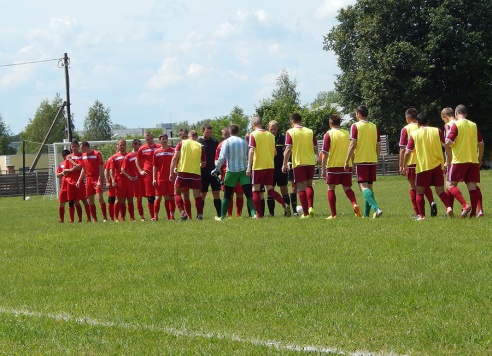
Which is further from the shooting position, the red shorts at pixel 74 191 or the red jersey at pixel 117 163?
the red shorts at pixel 74 191

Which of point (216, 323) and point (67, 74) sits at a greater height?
point (67, 74)

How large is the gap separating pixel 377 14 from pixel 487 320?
5853 cm

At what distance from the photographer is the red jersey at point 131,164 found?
74.7 feet

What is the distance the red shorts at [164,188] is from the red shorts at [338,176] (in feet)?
15.7

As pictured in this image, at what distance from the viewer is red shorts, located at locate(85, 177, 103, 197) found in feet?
76.6

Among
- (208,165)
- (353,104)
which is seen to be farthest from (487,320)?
(353,104)

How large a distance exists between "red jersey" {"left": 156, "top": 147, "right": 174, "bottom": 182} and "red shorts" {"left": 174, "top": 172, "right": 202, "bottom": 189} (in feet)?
5.07

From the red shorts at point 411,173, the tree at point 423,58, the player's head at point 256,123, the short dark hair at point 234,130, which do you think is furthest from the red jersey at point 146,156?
the tree at point 423,58

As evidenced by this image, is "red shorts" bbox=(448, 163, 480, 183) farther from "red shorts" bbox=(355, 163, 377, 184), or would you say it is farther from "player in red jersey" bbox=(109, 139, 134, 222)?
"player in red jersey" bbox=(109, 139, 134, 222)

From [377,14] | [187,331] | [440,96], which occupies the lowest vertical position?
[187,331]

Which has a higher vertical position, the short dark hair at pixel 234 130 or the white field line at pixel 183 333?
the short dark hair at pixel 234 130

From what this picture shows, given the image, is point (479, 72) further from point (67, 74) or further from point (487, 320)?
point (487, 320)

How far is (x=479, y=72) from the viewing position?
63531 millimetres

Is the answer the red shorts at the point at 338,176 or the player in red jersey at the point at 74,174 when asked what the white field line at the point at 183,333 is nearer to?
the red shorts at the point at 338,176
